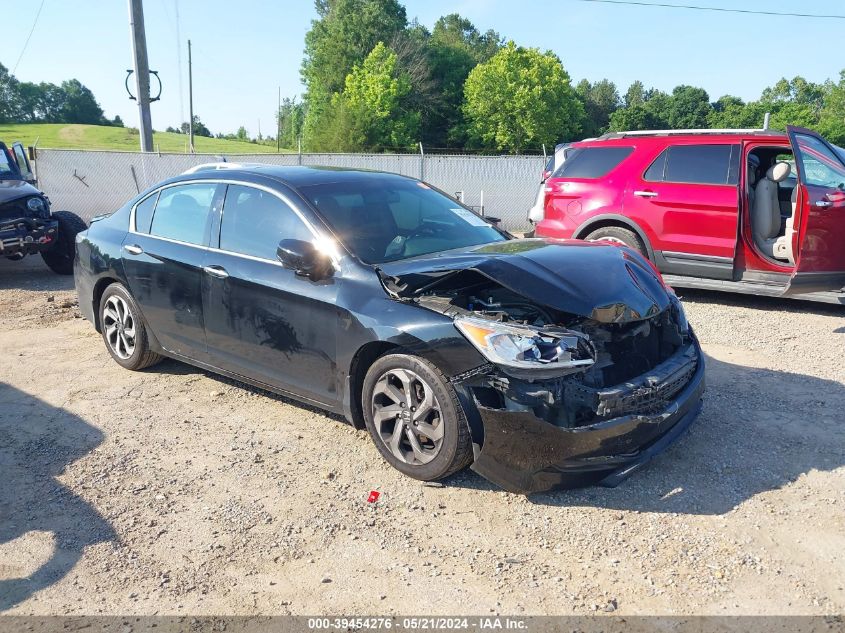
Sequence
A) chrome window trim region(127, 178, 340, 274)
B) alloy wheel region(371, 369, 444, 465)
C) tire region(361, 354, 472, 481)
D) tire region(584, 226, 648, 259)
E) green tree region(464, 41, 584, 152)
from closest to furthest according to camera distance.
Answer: tire region(361, 354, 472, 481)
alloy wheel region(371, 369, 444, 465)
chrome window trim region(127, 178, 340, 274)
tire region(584, 226, 648, 259)
green tree region(464, 41, 584, 152)

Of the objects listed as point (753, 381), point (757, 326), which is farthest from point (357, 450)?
point (757, 326)

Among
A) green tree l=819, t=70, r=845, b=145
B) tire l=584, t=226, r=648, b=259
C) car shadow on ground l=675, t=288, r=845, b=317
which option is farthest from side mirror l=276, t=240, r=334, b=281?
green tree l=819, t=70, r=845, b=145

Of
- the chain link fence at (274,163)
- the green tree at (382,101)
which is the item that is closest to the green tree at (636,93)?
the green tree at (382,101)

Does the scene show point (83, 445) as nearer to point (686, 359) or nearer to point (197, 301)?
point (197, 301)

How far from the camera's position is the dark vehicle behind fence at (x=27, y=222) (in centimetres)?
897

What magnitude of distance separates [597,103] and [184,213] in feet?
297

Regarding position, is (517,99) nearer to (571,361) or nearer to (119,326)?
(119,326)

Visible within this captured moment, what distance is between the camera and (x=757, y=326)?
6.86 meters

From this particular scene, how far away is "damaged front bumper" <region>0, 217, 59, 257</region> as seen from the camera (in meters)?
8.91

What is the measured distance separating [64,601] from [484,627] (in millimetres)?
1710

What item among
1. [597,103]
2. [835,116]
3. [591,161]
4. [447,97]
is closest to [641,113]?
[597,103]

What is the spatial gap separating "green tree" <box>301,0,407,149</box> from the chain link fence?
154 ft

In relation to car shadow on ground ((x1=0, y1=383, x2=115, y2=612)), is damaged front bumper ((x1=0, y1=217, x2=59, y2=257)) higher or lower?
higher

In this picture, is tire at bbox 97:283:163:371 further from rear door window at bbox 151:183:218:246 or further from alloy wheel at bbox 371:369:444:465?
alloy wheel at bbox 371:369:444:465
